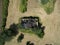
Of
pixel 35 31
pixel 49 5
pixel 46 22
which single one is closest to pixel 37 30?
pixel 35 31

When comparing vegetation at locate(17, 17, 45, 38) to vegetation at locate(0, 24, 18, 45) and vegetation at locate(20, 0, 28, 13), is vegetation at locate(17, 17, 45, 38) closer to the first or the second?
vegetation at locate(0, 24, 18, 45)

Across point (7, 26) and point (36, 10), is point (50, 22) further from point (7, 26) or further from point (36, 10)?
point (7, 26)

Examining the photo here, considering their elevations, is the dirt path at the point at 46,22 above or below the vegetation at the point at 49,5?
below

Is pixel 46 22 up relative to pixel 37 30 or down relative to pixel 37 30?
up

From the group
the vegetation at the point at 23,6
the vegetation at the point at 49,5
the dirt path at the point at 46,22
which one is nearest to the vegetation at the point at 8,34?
the dirt path at the point at 46,22

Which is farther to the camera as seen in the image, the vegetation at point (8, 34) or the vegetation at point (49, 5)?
the vegetation at point (8, 34)

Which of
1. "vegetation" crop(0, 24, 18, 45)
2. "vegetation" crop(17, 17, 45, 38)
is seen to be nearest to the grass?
"vegetation" crop(17, 17, 45, 38)

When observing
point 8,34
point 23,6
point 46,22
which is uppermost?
point 23,6

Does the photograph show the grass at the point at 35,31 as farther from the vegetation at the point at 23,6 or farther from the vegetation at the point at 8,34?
the vegetation at the point at 23,6

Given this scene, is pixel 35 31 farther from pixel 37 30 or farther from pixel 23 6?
pixel 23 6

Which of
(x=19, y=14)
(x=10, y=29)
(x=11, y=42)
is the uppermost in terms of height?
(x=19, y=14)

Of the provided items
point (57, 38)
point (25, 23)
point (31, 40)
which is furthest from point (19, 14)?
point (57, 38)
